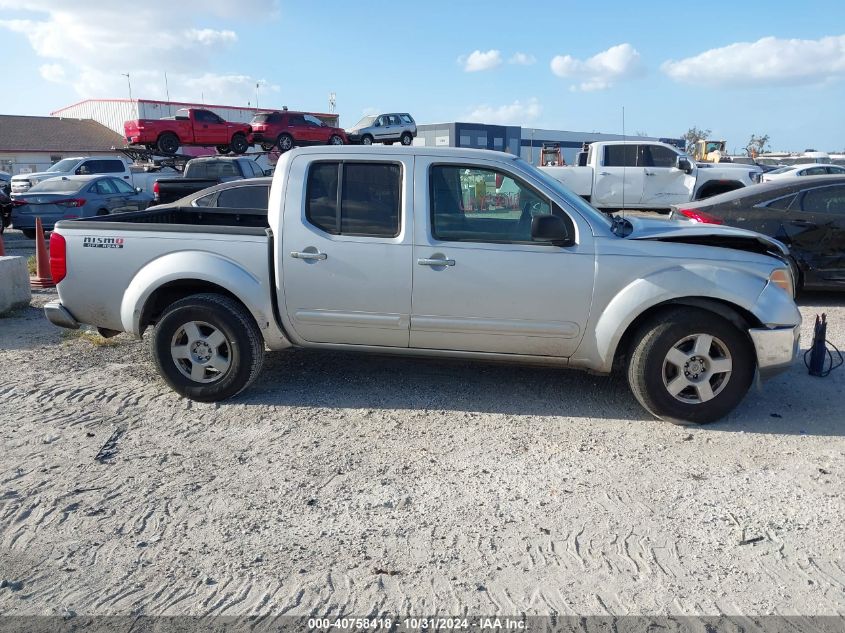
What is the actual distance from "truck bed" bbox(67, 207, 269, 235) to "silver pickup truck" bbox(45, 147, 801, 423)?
48 mm

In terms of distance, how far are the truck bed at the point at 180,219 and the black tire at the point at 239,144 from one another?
71.0 ft

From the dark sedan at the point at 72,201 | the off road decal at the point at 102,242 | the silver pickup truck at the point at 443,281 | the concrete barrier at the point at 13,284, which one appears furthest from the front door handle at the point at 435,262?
the dark sedan at the point at 72,201

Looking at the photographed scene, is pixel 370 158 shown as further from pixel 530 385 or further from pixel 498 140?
pixel 498 140

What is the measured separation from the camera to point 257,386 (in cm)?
535

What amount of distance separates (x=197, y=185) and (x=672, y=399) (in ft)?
44.3

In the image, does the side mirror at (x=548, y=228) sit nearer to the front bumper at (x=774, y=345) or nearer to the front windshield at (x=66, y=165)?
the front bumper at (x=774, y=345)

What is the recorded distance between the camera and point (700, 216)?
8.45 m

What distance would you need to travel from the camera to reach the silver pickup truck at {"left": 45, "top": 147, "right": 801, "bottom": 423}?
4.46 meters

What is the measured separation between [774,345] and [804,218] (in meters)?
4.49

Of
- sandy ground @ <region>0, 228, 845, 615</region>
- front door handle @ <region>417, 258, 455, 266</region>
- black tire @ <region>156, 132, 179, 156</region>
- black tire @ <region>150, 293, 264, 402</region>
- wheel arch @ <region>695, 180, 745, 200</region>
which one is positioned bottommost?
sandy ground @ <region>0, 228, 845, 615</region>

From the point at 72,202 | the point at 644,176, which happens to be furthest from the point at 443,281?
the point at 72,202

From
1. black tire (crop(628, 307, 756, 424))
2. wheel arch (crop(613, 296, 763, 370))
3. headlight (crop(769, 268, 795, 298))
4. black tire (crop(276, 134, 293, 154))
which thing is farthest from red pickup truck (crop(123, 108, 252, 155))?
headlight (crop(769, 268, 795, 298))

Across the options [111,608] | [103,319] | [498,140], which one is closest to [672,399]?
[111,608]

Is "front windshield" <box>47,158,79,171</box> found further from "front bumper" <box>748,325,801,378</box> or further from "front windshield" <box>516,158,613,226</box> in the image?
"front bumper" <box>748,325,801,378</box>
